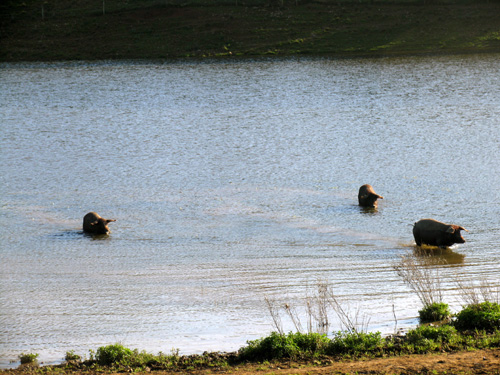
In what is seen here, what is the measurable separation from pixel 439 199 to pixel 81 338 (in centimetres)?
1355

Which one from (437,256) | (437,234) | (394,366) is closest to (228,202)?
(437,234)

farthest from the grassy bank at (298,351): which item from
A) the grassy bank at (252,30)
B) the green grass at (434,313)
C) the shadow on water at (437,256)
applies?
the grassy bank at (252,30)

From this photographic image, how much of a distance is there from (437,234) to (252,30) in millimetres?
52772

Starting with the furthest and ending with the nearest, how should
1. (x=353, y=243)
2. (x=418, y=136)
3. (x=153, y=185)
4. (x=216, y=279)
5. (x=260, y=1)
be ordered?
1. (x=260, y=1)
2. (x=418, y=136)
3. (x=153, y=185)
4. (x=353, y=243)
5. (x=216, y=279)

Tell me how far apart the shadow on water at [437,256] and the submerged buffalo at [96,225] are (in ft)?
29.0

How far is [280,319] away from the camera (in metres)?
12.8

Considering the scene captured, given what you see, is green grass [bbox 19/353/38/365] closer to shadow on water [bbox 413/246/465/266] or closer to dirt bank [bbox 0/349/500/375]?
dirt bank [bbox 0/349/500/375]

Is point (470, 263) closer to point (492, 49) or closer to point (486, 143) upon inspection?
point (486, 143)

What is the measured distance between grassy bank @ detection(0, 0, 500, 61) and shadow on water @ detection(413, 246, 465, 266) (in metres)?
46.2

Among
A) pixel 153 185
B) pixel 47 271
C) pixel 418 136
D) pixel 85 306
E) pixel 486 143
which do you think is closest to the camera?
pixel 85 306

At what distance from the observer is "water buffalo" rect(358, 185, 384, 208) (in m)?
21.9

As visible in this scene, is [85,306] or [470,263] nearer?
[85,306]

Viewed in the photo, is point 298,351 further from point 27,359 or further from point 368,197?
point 368,197

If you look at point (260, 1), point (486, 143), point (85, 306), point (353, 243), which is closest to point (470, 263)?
point (353, 243)
